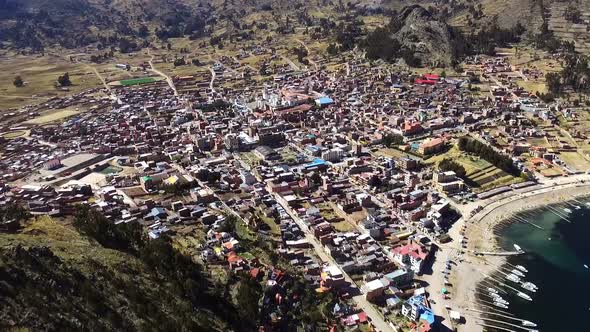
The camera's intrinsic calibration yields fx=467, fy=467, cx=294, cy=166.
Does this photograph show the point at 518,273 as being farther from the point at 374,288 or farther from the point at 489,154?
the point at 489,154

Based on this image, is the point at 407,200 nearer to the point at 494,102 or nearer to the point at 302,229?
the point at 302,229

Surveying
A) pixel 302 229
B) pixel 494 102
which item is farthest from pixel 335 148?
pixel 494 102

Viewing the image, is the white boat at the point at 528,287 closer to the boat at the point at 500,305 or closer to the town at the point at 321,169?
the boat at the point at 500,305

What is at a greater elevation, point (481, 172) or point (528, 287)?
point (481, 172)

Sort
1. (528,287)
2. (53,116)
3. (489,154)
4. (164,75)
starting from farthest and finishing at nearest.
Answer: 1. (164,75)
2. (53,116)
3. (489,154)
4. (528,287)

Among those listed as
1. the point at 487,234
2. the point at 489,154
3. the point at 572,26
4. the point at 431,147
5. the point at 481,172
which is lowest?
the point at 487,234

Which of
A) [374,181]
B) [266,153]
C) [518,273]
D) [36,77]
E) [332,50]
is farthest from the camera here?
[332,50]

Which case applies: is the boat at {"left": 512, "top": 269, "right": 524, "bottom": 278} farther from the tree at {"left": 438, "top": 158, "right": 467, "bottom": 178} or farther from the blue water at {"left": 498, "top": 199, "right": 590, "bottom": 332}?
the tree at {"left": 438, "top": 158, "right": 467, "bottom": 178}

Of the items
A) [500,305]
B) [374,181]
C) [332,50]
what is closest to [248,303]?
[500,305]
